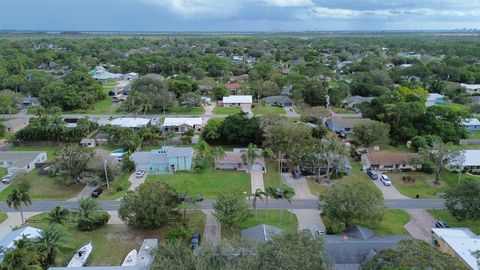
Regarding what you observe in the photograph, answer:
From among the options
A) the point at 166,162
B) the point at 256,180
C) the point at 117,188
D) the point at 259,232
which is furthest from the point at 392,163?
the point at 117,188

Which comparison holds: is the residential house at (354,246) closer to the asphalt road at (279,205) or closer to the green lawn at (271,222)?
the green lawn at (271,222)

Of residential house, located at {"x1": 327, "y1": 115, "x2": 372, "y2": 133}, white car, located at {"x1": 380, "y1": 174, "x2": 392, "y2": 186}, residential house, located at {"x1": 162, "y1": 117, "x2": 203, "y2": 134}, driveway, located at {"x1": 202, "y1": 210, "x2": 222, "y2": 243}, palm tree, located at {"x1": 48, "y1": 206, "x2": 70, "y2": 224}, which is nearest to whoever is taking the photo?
palm tree, located at {"x1": 48, "y1": 206, "x2": 70, "y2": 224}

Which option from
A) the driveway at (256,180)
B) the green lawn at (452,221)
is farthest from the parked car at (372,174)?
the driveway at (256,180)

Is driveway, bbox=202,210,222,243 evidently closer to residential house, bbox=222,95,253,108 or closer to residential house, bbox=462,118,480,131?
residential house, bbox=222,95,253,108

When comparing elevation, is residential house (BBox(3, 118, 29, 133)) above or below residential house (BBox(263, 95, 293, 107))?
below

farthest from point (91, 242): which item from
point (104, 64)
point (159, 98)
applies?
point (104, 64)

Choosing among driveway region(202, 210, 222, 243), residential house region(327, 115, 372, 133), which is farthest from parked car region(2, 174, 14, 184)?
residential house region(327, 115, 372, 133)

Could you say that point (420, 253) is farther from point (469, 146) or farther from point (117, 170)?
point (469, 146)
